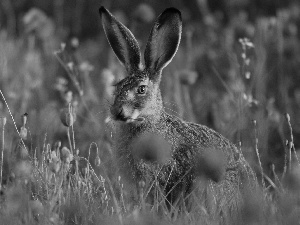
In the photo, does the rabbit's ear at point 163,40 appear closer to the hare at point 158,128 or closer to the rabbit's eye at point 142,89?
the hare at point 158,128

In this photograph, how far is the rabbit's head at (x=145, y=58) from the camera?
4.74 metres

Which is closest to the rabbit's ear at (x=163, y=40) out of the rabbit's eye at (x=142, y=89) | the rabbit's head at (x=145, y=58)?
the rabbit's head at (x=145, y=58)

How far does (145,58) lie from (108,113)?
51cm

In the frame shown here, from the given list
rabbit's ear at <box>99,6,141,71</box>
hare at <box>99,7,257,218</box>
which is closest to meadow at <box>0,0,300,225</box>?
hare at <box>99,7,257,218</box>

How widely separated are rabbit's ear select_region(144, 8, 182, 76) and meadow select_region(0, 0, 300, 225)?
1.49ft

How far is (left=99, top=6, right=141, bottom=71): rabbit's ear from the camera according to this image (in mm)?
5016

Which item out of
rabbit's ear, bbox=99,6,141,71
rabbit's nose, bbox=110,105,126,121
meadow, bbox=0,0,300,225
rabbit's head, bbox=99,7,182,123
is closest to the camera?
meadow, bbox=0,0,300,225

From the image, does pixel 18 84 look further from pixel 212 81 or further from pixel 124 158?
pixel 124 158

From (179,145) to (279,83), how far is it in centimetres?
328

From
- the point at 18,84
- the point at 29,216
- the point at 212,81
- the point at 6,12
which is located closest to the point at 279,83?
the point at 212,81

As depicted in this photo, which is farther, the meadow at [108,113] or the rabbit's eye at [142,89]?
the rabbit's eye at [142,89]

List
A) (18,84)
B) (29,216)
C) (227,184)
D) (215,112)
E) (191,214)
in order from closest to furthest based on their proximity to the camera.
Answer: (29,216), (191,214), (227,184), (215,112), (18,84)

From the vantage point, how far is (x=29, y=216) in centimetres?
345

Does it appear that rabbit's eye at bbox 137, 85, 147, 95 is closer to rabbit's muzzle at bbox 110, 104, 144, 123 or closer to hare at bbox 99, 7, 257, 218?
hare at bbox 99, 7, 257, 218
